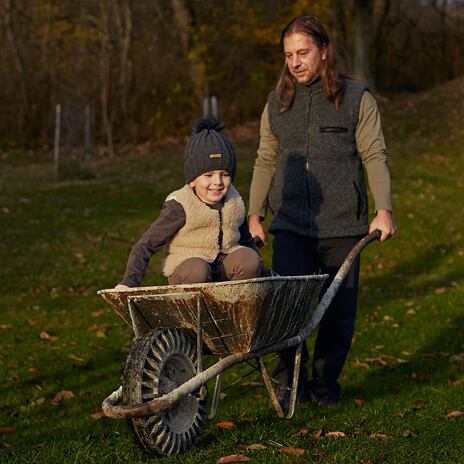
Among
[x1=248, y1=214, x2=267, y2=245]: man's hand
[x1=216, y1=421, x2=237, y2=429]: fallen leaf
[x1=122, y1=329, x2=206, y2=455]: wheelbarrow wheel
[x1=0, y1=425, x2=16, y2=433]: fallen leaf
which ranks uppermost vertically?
[x1=248, y1=214, x2=267, y2=245]: man's hand

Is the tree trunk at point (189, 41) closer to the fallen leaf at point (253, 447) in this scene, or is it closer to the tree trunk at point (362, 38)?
the tree trunk at point (362, 38)

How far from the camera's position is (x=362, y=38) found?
30.2 meters

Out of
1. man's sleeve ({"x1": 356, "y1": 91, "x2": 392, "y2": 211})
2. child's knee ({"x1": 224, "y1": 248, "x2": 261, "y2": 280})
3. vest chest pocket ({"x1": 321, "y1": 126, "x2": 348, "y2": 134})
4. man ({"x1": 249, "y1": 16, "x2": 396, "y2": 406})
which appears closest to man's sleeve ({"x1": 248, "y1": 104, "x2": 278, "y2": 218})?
man ({"x1": 249, "y1": 16, "x2": 396, "y2": 406})

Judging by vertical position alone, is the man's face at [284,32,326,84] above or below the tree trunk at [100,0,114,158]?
above

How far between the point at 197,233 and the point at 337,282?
3.23 feet

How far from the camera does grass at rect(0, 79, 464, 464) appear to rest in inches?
197

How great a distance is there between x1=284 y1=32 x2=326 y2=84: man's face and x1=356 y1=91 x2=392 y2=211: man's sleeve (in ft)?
1.16

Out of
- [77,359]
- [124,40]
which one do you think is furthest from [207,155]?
[124,40]

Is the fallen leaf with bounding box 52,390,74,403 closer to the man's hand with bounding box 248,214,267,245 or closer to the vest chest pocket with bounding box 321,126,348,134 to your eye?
the man's hand with bounding box 248,214,267,245

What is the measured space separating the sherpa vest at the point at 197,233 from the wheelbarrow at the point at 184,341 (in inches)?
13.3

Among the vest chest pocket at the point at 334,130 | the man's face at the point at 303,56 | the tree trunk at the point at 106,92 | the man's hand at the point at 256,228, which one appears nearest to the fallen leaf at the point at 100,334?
the man's hand at the point at 256,228

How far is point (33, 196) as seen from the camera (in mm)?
18641

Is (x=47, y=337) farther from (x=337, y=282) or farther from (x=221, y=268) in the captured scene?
(x=221, y=268)

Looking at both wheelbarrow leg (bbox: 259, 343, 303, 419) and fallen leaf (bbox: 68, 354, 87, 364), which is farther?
fallen leaf (bbox: 68, 354, 87, 364)
